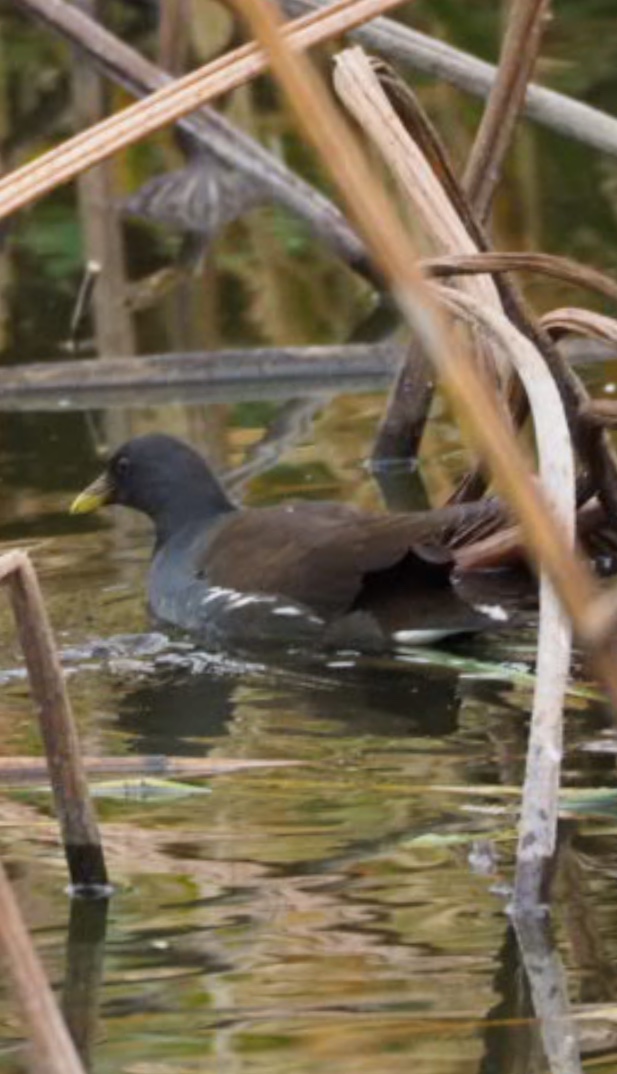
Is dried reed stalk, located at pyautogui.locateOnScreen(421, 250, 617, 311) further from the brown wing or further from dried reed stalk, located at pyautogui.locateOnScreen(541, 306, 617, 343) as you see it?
the brown wing

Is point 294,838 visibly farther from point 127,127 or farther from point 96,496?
point 96,496

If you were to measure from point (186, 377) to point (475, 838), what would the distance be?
3926mm

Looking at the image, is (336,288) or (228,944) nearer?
(228,944)

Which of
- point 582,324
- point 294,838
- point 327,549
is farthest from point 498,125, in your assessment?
point 294,838

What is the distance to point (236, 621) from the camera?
6305 mm

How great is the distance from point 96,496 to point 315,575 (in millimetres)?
988

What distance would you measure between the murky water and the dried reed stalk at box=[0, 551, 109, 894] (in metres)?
0.07

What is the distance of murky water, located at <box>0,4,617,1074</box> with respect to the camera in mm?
3580

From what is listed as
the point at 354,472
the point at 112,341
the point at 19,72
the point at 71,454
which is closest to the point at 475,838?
the point at 354,472

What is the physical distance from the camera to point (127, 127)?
12.0ft

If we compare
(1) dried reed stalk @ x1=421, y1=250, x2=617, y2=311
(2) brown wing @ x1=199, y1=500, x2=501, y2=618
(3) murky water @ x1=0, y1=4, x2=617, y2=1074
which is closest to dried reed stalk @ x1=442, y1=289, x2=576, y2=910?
(3) murky water @ x1=0, y1=4, x2=617, y2=1074

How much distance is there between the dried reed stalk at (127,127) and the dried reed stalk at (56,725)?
523 mm

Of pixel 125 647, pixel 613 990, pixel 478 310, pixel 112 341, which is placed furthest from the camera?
pixel 112 341

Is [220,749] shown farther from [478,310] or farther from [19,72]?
[19,72]
